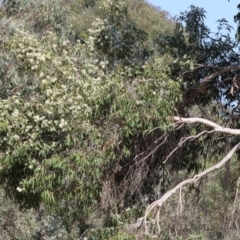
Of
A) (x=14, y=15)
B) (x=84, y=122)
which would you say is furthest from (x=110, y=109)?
(x=14, y=15)

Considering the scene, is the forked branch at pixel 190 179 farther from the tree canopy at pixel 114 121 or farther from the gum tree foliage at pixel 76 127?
the gum tree foliage at pixel 76 127

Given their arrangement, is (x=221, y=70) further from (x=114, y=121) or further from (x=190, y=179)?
(x=114, y=121)

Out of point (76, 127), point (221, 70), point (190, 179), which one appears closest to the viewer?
point (76, 127)

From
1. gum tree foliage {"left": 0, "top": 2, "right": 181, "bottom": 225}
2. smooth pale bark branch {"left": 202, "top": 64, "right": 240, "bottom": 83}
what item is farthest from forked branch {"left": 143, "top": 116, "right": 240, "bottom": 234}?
smooth pale bark branch {"left": 202, "top": 64, "right": 240, "bottom": 83}

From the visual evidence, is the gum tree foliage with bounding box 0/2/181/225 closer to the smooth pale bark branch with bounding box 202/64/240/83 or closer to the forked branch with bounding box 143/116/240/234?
the forked branch with bounding box 143/116/240/234

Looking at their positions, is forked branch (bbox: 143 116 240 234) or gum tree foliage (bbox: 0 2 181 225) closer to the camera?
gum tree foliage (bbox: 0 2 181 225)

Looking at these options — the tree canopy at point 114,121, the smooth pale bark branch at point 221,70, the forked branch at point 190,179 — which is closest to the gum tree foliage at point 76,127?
the tree canopy at point 114,121

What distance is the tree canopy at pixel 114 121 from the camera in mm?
6578

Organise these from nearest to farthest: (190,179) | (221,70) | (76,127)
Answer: (76,127) → (190,179) → (221,70)

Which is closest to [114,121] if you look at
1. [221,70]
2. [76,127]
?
[76,127]

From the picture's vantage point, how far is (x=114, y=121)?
261 inches

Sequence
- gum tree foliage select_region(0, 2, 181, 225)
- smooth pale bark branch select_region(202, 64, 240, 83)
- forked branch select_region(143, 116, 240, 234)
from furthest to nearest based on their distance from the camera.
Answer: smooth pale bark branch select_region(202, 64, 240, 83), forked branch select_region(143, 116, 240, 234), gum tree foliage select_region(0, 2, 181, 225)

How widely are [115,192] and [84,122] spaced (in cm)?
121

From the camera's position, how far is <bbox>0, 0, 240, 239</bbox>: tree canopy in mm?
6578
